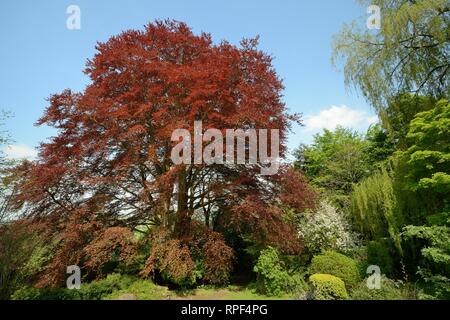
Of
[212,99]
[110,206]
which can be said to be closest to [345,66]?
[212,99]

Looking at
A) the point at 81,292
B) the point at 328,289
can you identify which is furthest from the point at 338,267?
the point at 81,292

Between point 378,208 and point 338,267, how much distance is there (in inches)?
135

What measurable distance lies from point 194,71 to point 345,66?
19.5 ft

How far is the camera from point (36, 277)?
10531 mm

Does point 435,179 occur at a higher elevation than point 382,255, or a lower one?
higher

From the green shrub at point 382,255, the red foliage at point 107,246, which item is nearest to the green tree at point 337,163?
the green shrub at point 382,255

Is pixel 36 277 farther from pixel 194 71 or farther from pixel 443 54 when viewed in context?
pixel 443 54

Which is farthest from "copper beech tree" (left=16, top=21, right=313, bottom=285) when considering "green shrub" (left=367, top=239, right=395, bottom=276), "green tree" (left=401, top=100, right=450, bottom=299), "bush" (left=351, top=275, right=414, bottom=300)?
"green tree" (left=401, top=100, right=450, bottom=299)

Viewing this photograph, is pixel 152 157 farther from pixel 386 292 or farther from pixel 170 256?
pixel 386 292

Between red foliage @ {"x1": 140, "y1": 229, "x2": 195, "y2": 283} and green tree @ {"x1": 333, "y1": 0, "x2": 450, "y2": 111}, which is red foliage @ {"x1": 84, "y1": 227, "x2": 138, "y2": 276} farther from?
green tree @ {"x1": 333, "y1": 0, "x2": 450, "y2": 111}

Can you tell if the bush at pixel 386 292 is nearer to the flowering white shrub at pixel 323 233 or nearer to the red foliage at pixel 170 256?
the flowering white shrub at pixel 323 233

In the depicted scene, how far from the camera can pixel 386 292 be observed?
27.5 ft

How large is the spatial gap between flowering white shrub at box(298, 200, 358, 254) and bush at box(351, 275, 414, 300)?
3468 millimetres
